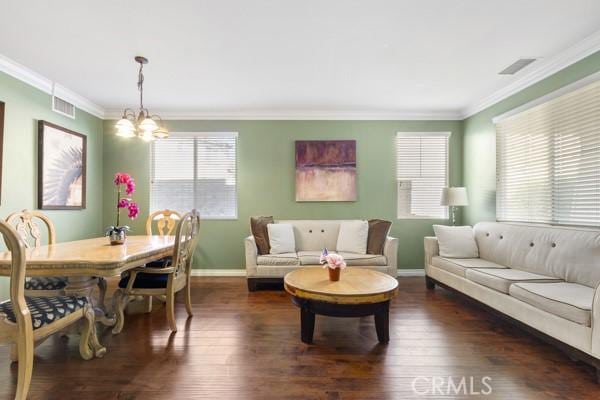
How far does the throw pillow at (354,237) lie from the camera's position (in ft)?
13.0

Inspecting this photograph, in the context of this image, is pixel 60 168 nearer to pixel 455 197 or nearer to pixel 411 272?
pixel 411 272

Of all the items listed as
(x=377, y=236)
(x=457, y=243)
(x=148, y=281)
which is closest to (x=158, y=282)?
(x=148, y=281)

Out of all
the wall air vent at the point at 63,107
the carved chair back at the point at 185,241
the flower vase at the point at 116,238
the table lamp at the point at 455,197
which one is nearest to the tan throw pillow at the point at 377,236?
the table lamp at the point at 455,197

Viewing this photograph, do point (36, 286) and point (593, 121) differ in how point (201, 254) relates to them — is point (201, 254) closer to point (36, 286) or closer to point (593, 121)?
point (36, 286)

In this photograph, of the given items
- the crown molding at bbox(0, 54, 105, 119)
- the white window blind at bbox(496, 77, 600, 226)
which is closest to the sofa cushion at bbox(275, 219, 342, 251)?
the white window blind at bbox(496, 77, 600, 226)

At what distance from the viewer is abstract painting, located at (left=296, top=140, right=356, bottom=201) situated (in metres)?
4.54

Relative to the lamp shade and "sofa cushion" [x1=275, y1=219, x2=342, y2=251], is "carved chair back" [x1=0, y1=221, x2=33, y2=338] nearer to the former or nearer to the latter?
"sofa cushion" [x1=275, y1=219, x2=342, y2=251]

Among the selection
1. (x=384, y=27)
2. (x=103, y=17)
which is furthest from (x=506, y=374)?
(x=103, y=17)

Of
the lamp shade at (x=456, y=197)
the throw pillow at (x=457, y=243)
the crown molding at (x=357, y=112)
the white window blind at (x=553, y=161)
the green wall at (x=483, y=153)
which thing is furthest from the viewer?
the lamp shade at (x=456, y=197)

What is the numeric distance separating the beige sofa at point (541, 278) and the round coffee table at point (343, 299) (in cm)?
101

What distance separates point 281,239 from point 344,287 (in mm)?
1763

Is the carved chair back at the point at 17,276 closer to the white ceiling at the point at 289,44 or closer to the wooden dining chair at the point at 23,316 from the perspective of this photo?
the wooden dining chair at the point at 23,316

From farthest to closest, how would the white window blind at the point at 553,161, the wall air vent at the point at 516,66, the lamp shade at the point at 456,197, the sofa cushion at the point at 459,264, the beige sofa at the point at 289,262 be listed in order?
the lamp shade at the point at 456,197
the beige sofa at the point at 289,262
the sofa cushion at the point at 459,264
the wall air vent at the point at 516,66
the white window blind at the point at 553,161

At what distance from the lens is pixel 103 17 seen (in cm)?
225
